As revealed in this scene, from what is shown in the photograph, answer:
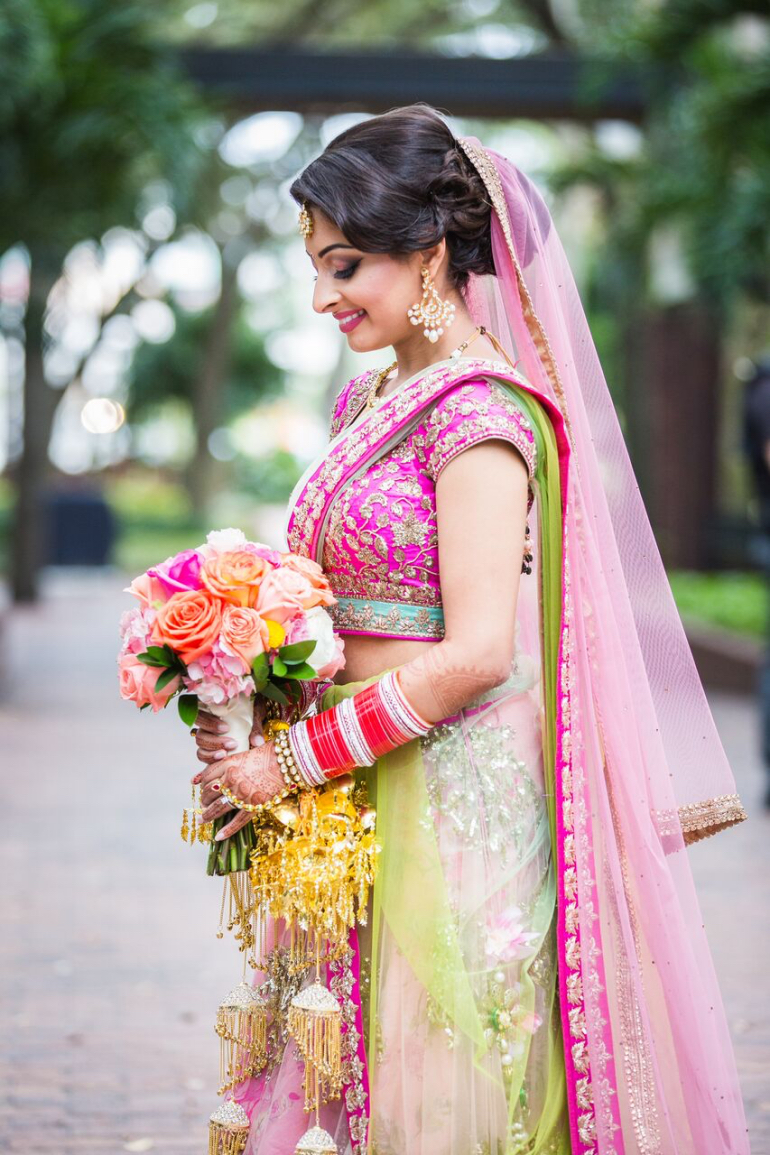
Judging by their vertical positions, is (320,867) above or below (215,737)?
below

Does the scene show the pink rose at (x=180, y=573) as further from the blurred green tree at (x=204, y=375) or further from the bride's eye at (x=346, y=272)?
the blurred green tree at (x=204, y=375)

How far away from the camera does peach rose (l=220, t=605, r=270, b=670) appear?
2.22 metres

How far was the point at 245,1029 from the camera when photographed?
2.50 m

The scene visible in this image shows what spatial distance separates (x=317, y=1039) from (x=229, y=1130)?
0.28m

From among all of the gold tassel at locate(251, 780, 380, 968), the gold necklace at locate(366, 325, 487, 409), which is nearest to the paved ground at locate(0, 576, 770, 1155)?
A: the gold tassel at locate(251, 780, 380, 968)

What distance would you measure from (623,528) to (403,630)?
1.48 ft

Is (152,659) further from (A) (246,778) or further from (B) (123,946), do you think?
(B) (123,946)

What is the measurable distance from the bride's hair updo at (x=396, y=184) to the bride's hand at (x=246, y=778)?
0.80 metres

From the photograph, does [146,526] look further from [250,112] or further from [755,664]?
[755,664]

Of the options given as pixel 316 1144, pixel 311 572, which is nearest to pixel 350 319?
pixel 311 572

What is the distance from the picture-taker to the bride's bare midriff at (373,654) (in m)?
2.43

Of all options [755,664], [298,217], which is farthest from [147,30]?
[298,217]

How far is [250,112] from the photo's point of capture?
14.3 metres

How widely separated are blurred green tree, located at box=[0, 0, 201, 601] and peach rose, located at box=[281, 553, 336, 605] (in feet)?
28.3
